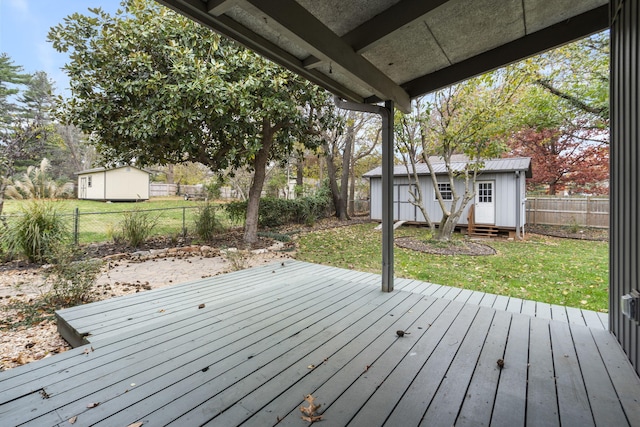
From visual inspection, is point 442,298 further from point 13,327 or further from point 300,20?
point 13,327

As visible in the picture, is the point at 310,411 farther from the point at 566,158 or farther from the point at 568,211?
the point at 566,158

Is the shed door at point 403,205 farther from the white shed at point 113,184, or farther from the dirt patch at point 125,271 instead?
the white shed at point 113,184

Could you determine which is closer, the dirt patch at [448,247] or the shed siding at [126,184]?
the dirt patch at [448,247]

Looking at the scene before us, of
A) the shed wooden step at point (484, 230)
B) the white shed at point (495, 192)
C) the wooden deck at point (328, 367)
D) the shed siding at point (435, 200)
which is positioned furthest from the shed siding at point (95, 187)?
the shed wooden step at point (484, 230)

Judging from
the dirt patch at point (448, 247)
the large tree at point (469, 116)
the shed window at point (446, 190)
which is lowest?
the dirt patch at point (448, 247)

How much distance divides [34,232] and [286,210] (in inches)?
259

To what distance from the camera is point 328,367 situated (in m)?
1.78

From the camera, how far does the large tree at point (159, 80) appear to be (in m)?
A: 5.15

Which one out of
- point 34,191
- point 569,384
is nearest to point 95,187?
point 34,191

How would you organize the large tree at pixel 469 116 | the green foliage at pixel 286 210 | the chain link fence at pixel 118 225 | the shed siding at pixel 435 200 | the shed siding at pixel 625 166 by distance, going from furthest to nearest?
the shed siding at pixel 435 200
the green foliage at pixel 286 210
the large tree at pixel 469 116
the chain link fence at pixel 118 225
the shed siding at pixel 625 166

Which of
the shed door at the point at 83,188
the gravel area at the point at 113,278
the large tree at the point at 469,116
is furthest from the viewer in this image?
the shed door at the point at 83,188

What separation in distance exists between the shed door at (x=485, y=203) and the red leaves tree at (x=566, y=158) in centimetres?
351

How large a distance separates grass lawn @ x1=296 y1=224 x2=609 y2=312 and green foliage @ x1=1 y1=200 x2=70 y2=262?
4.39m

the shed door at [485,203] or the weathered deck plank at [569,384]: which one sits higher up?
the shed door at [485,203]
